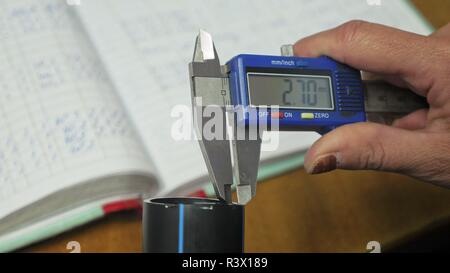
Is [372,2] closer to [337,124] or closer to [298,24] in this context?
[298,24]

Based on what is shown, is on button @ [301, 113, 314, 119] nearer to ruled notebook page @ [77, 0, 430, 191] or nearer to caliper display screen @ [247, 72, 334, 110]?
caliper display screen @ [247, 72, 334, 110]

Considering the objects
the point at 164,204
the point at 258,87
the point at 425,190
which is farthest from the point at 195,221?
the point at 425,190

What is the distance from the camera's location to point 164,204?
1.47 ft

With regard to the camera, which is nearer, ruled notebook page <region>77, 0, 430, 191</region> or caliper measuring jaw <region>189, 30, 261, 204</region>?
caliper measuring jaw <region>189, 30, 261, 204</region>

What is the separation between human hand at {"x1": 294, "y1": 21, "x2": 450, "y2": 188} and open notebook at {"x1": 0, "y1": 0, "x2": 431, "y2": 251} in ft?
0.56

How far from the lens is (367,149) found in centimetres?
53

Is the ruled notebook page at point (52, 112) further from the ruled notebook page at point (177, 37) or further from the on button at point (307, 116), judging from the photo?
the on button at point (307, 116)

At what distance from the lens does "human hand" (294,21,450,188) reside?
0.53 metres

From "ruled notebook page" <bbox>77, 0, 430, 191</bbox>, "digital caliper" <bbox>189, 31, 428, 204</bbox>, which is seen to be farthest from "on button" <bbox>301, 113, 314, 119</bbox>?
"ruled notebook page" <bbox>77, 0, 430, 191</bbox>

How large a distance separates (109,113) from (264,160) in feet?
0.71

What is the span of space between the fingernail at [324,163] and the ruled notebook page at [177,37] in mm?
160

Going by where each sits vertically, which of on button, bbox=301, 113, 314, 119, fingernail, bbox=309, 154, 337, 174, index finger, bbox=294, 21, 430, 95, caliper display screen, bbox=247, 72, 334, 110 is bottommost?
fingernail, bbox=309, 154, 337, 174

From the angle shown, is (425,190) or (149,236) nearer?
(149,236)

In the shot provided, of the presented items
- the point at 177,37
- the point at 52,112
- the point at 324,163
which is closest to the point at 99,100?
the point at 52,112
